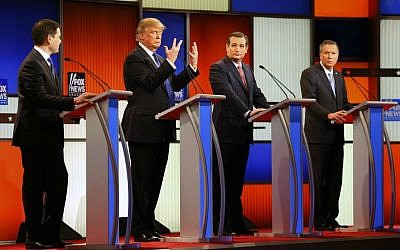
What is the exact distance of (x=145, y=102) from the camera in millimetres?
5781

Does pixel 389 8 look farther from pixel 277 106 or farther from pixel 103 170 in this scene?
pixel 103 170

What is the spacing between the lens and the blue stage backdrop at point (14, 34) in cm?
716

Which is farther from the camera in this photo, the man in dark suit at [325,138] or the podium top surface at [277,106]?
the man in dark suit at [325,138]

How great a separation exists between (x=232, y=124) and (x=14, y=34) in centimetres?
212

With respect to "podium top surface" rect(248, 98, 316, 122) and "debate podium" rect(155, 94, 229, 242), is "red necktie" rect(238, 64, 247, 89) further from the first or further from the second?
"debate podium" rect(155, 94, 229, 242)

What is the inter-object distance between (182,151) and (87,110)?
835 mm

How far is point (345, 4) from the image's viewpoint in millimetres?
8805

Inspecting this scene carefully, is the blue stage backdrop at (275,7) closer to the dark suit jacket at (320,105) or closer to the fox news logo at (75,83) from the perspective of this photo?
the dark suit jacket at (320,105)

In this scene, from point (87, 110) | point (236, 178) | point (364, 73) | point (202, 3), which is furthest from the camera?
point (364, 73)

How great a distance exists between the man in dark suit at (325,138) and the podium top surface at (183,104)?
149 cm

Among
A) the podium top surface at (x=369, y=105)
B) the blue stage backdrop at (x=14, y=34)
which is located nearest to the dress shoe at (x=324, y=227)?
the podium top surface at (x=369, y=105)

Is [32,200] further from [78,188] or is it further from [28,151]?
[78,188]

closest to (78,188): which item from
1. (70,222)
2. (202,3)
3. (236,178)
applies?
(70,222)

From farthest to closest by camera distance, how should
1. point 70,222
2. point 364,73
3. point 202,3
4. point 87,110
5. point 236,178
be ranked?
point 364,73
point 202,3
point 70,222
point 236,178
point 87,110
